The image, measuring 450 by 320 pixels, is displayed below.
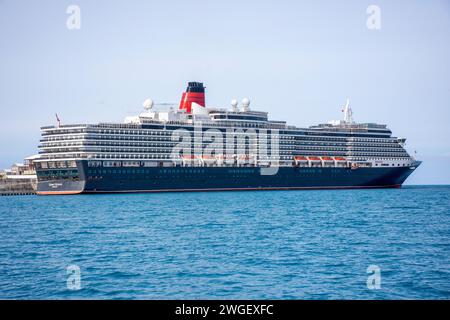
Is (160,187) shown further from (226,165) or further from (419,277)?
(419,277)

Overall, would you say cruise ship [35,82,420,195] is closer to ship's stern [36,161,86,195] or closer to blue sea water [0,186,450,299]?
ship's stern [36,161,86,195]

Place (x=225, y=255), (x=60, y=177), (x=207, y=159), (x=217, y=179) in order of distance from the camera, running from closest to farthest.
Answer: (x=225, y=255), (x=60, y=177), (x=217, y=179), (x=207, y=159)

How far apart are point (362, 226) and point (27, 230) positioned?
76.6 ft

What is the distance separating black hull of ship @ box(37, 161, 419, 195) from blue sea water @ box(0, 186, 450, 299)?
3633cm

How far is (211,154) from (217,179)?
5.75 meters

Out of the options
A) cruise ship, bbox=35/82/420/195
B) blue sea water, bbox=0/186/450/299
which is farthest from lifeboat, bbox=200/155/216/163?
blue sea water, bbox=0/186/450/299

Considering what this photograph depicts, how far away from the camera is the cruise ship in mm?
90500

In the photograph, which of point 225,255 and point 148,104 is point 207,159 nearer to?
point 148,104

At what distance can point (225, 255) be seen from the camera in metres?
29.5

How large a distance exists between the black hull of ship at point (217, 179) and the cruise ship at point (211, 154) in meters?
0.15

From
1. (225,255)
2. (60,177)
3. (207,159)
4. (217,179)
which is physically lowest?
(225,255)

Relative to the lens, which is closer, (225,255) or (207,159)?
(225,255)

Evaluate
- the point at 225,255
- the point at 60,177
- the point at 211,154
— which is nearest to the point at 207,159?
the point at 211,154

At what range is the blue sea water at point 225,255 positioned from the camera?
22047mm
